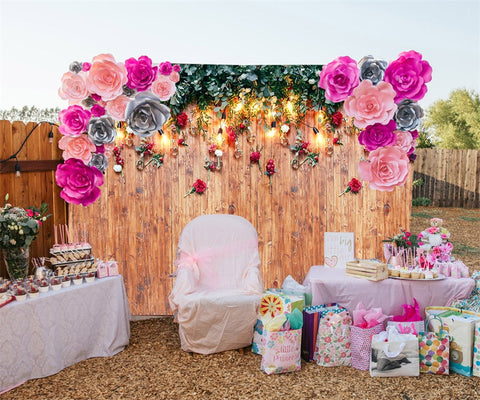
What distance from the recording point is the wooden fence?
9.55 metres

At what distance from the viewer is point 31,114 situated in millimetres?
5773

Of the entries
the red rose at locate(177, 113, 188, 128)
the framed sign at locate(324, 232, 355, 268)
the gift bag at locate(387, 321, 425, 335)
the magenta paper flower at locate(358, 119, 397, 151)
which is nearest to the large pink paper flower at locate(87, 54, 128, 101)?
the magenta paper flower at locate(358, 119, 397, 151)

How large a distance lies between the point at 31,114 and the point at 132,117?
14.0 ft

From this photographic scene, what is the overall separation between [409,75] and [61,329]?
2.57m

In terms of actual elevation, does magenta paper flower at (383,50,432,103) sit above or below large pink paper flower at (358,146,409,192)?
above

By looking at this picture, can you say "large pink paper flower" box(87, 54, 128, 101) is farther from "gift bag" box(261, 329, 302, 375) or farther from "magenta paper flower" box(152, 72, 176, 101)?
"gift bag" box(261, 329, 302, 375)

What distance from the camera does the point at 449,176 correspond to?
965cm

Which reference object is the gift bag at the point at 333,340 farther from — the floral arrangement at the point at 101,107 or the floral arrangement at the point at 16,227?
the floral arrangement at the point at 16,227

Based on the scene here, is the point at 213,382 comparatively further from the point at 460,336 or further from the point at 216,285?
the point at 460,336

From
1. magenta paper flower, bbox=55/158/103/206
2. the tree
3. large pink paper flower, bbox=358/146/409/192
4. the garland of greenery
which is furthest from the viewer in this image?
the tree

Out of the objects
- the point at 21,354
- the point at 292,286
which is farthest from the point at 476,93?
the point at 21,354

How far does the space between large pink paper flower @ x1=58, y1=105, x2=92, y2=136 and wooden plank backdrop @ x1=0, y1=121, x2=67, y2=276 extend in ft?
3.63

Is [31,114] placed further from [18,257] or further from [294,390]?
[294,390]

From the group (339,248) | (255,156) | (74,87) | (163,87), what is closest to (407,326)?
(339,248)
